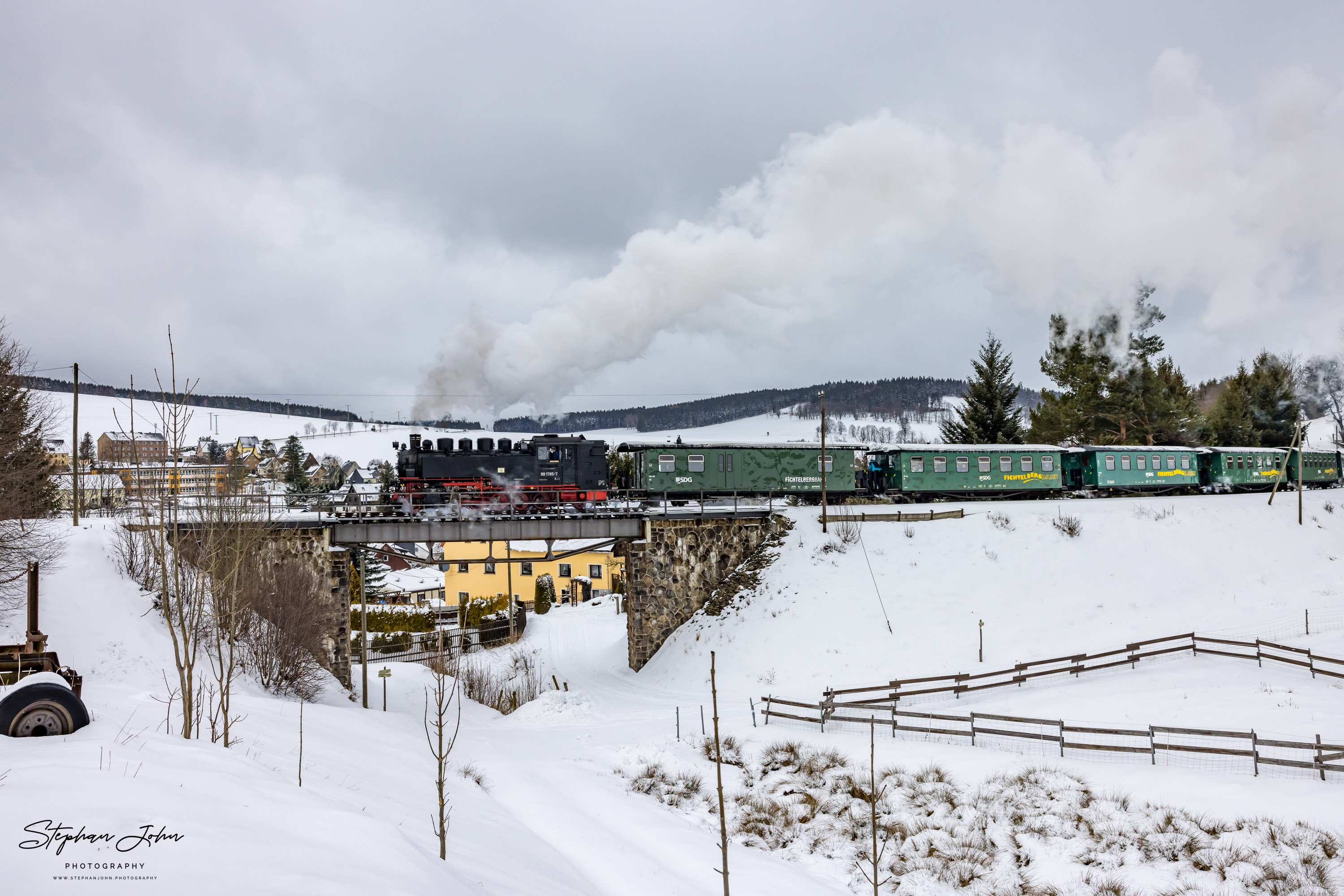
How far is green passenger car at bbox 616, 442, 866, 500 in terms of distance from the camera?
3228cm

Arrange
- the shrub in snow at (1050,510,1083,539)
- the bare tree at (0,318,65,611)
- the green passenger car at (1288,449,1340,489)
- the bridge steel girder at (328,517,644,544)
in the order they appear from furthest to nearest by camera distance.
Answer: the green passenger car at (1288,449,1340,489) < the shrub in snow at (1050,510,1083,539) < the bridge steel girder at (328,517,644,544) < the bare tree at (0,318,65,611)

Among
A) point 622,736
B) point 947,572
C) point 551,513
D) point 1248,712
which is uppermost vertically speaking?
point 551,513

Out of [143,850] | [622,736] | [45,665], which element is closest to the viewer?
[143,850]

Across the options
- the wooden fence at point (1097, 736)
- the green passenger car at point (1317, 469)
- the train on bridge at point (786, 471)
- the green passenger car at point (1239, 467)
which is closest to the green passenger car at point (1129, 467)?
the train on bridge at point (786, 471)

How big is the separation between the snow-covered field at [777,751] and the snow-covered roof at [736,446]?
16.8ft

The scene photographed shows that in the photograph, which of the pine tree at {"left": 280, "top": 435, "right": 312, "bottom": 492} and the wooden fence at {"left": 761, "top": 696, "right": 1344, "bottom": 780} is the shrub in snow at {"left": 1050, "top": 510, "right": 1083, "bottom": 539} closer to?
the wooden fence at {"left": 761, "top": 696, "right": 1344, "bottom": 780}

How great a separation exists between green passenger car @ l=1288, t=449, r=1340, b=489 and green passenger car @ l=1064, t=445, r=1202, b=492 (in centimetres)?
926

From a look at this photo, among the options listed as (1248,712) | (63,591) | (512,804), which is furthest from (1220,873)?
(63,591)

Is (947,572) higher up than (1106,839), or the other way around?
(947,572)

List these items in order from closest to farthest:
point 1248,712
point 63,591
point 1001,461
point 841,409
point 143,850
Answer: point 143,850
point 1248,712
point 63,591
point 1001,461
point 841,409

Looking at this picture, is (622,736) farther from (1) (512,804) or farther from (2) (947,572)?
(2) (947,572)

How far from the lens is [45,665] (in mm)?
11305

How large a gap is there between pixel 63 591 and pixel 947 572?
30.1m

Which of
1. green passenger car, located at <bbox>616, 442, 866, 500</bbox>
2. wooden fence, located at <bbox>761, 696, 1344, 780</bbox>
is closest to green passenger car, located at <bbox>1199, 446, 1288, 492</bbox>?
green passenger car, located at <bbox>616, 442, 866, 500</bbox>
